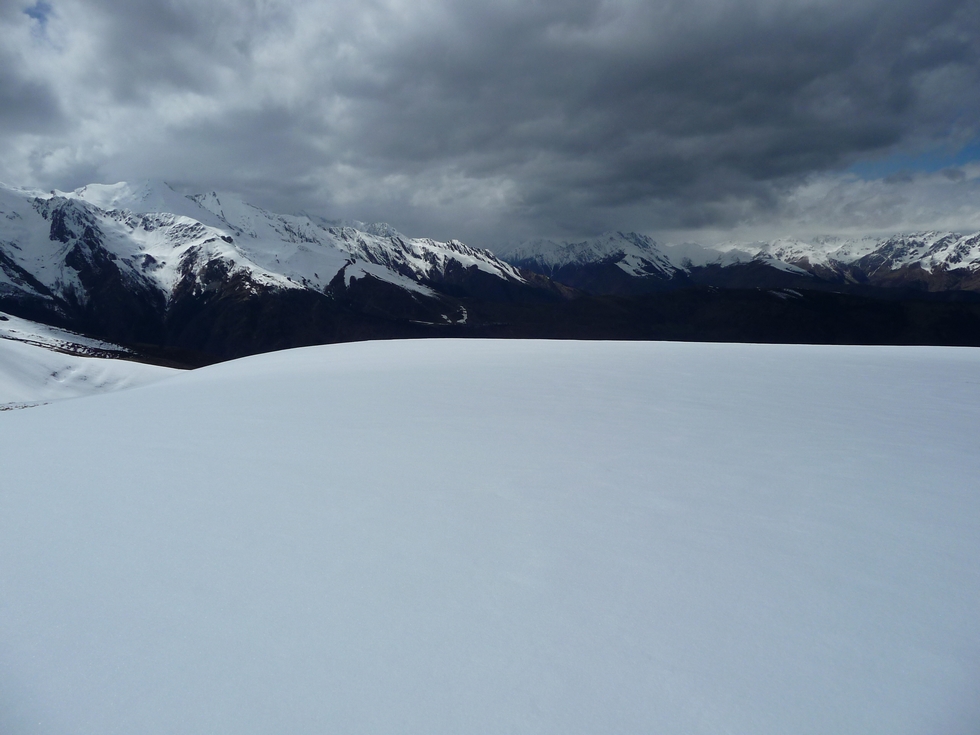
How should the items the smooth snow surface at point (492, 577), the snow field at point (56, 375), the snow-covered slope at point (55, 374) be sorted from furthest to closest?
the snow field at point (56, 375), the snow-covered slope at point (55, 374), the smooth snow surface at point (492, 577)

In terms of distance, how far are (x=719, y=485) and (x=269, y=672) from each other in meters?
4.97

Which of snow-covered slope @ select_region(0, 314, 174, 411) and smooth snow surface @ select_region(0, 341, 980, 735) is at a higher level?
smooth snow surface @ select_region(0, 341, 980, 735)

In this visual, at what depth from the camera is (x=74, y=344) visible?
123m

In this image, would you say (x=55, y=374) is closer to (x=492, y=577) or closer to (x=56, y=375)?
(x=56, y=375)

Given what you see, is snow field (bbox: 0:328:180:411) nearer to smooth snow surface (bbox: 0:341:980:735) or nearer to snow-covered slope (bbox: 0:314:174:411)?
snow-covered slope (bbox: 0:314:174:411)

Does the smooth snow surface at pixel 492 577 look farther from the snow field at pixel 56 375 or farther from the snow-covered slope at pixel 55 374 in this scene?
the snow field at pixel 56 375

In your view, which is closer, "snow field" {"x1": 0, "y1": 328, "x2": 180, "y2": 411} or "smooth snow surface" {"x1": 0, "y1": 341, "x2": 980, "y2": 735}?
"smooth snow surface" {"x1": 0, "y1": 341, "x2": 980, "y2": 735}

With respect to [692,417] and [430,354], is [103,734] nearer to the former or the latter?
[692,417]

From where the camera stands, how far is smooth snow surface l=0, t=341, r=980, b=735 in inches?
128

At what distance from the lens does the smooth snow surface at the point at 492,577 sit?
→ 128 inches

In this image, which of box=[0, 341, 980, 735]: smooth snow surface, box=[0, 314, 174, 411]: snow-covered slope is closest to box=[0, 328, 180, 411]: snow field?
box=[0, 314, 174, 411]: snow-covered slope

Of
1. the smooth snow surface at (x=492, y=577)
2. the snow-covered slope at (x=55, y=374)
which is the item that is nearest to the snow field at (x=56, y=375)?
the snow-covered slope at (x=55, y=374)

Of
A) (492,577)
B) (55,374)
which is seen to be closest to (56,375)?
(55,374)

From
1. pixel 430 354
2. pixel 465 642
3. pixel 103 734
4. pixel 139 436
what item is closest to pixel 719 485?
pixel 465 642
